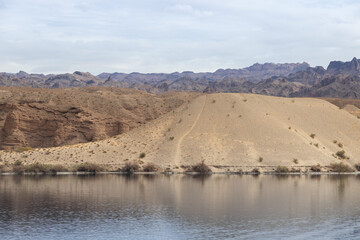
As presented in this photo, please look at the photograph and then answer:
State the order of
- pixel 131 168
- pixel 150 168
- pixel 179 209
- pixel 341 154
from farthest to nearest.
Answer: pixel 341 154 < pixel 150 168 < pixel 131 168 < pixel 179 209

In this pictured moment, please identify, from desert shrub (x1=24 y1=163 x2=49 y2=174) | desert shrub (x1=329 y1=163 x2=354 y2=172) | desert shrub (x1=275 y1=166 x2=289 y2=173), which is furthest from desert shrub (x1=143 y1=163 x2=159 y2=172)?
desert shrub (x1=329 y1=163 x2=354 y2=172)

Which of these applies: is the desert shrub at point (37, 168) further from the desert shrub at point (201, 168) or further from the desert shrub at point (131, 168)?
the desert shrub at point (201, 168)

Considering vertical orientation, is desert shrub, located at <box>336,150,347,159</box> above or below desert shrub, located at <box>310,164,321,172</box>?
above

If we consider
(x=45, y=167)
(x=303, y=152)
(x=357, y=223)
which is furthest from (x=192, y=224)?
(x=303, y=152)

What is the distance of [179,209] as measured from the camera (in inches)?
1316

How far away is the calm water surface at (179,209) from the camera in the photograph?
26.5 meters

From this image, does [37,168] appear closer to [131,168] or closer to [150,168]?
[131,168]

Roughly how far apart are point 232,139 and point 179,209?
3396cm

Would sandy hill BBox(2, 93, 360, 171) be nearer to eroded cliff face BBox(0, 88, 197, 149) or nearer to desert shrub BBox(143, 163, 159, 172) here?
desert shrub BBox(143, 163, 159, 172)

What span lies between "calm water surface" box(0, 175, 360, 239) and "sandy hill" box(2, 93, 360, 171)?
1124 centimetres

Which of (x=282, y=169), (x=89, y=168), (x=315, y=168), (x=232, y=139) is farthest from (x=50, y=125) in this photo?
(x=315, y=168)

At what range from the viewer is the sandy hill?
6262cm

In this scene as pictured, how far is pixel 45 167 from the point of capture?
194 ft

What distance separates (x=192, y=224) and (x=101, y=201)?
10.1 meters
